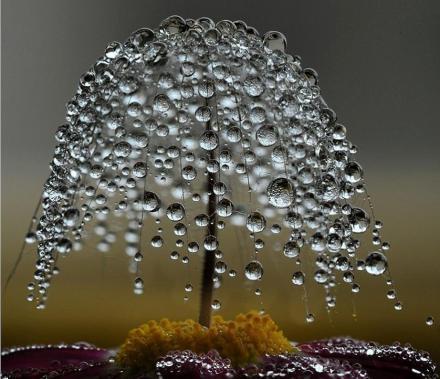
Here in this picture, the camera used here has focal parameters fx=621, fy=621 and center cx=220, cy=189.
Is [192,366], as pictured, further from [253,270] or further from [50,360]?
[50,360]

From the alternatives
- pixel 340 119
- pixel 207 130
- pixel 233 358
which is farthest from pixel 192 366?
pixel 340 119

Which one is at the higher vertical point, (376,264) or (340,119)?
(340,119)

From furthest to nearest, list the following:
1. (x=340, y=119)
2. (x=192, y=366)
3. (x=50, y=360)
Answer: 1. (x=340, y=119)
2. (x=50, y=360)
3. (x=192, y=366)

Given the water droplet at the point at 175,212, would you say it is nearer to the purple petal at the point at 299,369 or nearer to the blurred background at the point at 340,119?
the purple petal at the point at 299,369

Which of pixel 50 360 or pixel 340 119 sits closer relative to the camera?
pixel 50 360

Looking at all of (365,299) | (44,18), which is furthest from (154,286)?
(44,18)

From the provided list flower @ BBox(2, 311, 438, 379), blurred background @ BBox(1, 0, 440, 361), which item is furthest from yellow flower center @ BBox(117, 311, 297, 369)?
blurred background @ BBox(1, 0, 440, 361)

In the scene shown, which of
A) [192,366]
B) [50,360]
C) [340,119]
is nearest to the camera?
[192,366]
